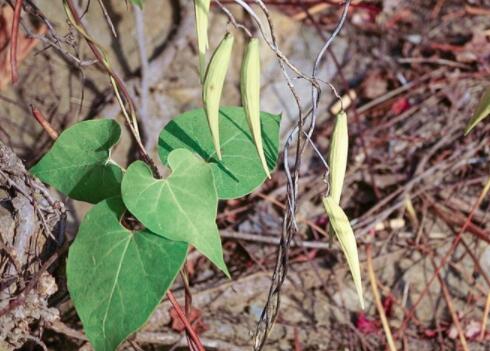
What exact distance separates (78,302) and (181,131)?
315mm

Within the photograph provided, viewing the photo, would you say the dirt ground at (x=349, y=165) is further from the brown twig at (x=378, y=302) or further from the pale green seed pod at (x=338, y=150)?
the pale green seed pod at (x=338, y=150)

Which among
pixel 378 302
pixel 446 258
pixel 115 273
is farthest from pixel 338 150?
pixel 446 258

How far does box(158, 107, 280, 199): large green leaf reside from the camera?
3.50 ft

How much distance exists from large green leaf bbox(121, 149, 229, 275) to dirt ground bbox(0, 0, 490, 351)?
0.54 m

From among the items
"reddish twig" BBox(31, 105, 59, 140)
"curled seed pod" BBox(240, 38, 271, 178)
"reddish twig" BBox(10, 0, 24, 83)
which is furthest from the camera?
"reddish twig" BBox(31, 105, 59, 140)

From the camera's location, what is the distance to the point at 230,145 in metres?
1.10

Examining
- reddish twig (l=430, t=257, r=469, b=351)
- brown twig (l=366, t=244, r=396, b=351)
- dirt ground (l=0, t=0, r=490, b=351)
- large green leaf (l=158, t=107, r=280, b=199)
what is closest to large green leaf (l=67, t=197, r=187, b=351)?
large green leaf (l=158, t=107, r=280, b=199)

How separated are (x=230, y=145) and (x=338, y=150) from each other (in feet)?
0.75

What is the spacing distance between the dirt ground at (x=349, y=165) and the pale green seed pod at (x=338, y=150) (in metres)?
0.58

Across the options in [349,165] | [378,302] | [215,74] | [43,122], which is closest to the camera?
[215,74]

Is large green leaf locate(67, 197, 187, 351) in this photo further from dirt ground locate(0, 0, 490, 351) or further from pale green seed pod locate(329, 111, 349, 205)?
dirt ground locate(0, 0, 490, 351)

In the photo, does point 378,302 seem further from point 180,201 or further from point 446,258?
point 180,201

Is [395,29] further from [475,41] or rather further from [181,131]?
[181,131]

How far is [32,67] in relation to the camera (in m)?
1.80
